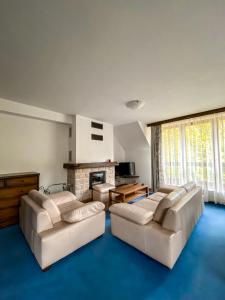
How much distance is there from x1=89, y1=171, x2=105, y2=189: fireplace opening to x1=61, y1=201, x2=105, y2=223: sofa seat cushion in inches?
78.3

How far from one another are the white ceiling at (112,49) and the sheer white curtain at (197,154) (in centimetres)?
119

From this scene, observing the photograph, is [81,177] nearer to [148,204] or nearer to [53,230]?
[148,204]

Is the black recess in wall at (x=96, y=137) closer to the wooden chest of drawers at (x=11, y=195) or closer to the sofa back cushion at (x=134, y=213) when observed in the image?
the wooden chest of drawers at (x=11, y=195)

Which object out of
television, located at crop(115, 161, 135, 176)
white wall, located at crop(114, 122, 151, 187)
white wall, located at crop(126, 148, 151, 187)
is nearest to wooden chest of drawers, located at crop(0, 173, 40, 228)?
television, located at crop(115, 161, 135, 176)

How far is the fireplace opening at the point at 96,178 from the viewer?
4.12m

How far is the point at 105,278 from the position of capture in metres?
1.51

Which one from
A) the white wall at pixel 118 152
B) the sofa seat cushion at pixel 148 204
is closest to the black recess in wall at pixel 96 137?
the white wall at pixel 118 152

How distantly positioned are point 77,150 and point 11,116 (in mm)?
1732

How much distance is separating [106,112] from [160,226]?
289 centimetres

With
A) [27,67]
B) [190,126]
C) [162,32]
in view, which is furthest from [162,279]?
[190,126]

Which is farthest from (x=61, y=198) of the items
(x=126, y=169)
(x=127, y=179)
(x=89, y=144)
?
(x=127, y=179)

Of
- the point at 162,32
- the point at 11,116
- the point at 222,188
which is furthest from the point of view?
the point at 222,188

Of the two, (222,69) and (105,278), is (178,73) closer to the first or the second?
(222,69)

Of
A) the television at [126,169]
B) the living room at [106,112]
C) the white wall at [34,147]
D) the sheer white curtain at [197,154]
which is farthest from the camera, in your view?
the television at [126,169]
